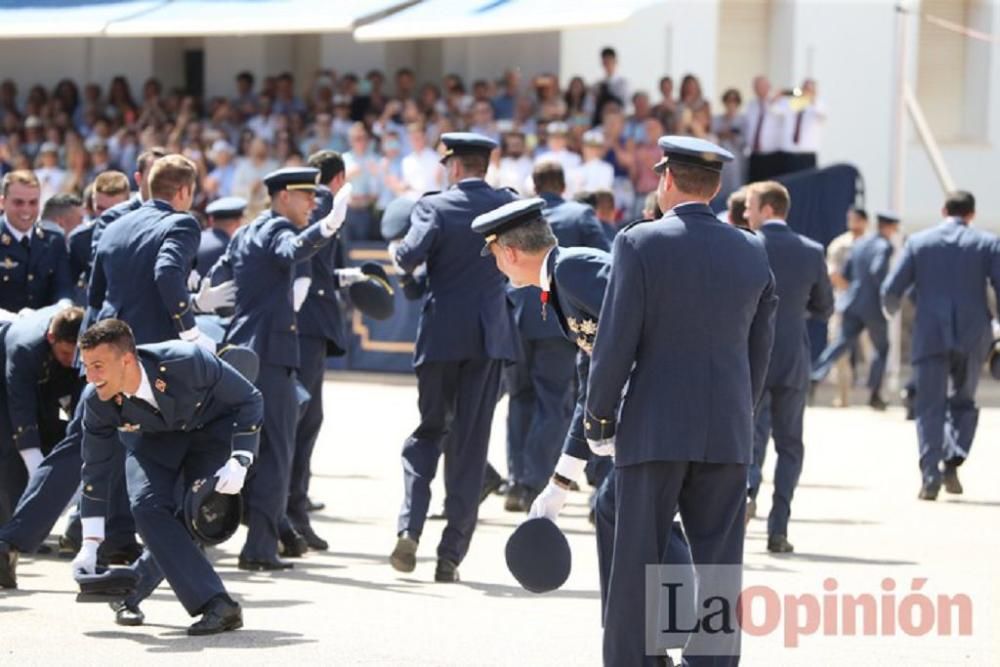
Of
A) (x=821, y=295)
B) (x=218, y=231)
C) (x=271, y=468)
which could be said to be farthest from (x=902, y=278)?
(x=271, y=468)

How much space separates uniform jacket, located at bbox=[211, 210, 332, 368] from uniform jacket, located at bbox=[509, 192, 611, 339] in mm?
2228

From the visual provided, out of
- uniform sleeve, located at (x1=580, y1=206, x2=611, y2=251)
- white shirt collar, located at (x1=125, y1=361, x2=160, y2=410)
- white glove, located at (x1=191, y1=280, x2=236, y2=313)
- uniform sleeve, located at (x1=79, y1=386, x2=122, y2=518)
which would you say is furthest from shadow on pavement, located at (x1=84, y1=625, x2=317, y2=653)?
uniform sleeve, located at (x1=580, y1=206, x2=611, y2=251)

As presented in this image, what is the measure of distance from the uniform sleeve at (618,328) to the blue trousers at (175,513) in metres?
2.31

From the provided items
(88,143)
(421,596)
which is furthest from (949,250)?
(88,143)

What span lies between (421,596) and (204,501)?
1.67 m

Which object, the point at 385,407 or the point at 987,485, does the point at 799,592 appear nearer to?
the point at 987,485

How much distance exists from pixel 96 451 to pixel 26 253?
3.11m

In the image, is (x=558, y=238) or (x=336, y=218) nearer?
(x=336, y=218)

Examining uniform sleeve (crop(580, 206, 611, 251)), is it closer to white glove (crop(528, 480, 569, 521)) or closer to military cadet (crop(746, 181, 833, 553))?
military cadet (crop(746, 181, 833, 553))

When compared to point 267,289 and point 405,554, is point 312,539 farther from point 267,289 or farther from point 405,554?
point 267,289

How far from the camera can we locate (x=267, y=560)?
403 inches

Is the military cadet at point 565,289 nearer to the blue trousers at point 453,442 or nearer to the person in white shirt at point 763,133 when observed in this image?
the blue trousers at point 453,442

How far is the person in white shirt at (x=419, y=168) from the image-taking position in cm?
2036

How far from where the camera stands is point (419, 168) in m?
20.5
